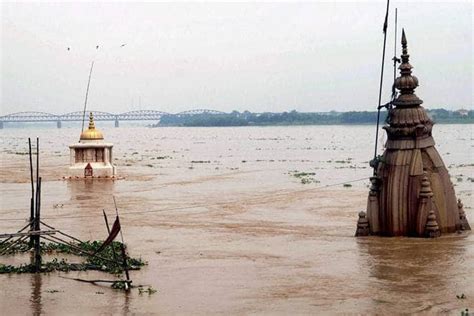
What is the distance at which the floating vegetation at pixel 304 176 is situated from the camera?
139 feet

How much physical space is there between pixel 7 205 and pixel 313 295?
→ 2078 centimetres

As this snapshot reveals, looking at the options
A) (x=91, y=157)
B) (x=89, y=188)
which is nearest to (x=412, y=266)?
(x=89, y=188)

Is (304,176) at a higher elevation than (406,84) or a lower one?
lower

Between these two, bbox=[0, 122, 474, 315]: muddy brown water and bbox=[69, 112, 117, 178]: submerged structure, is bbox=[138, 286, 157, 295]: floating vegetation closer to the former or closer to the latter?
bbox=[0, 122, 474, 315]: muddy brown water

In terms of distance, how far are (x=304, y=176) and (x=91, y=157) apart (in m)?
13.0

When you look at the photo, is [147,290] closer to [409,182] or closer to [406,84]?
[409,182]

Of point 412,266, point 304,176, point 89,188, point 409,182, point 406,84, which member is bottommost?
point 89,188

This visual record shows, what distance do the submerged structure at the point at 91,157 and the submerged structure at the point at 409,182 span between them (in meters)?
26.8

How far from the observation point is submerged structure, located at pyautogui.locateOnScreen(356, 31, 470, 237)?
20156 mm

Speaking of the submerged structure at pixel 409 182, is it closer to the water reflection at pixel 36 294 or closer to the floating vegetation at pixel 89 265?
the floating vegetation at pixel 89 265

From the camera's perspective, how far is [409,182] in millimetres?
20141

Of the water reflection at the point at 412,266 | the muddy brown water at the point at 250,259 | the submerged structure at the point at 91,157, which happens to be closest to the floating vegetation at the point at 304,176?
the muddy brown water at the point at 250,259

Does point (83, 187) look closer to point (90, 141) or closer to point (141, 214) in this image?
point (90, 141)

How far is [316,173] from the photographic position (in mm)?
49500
